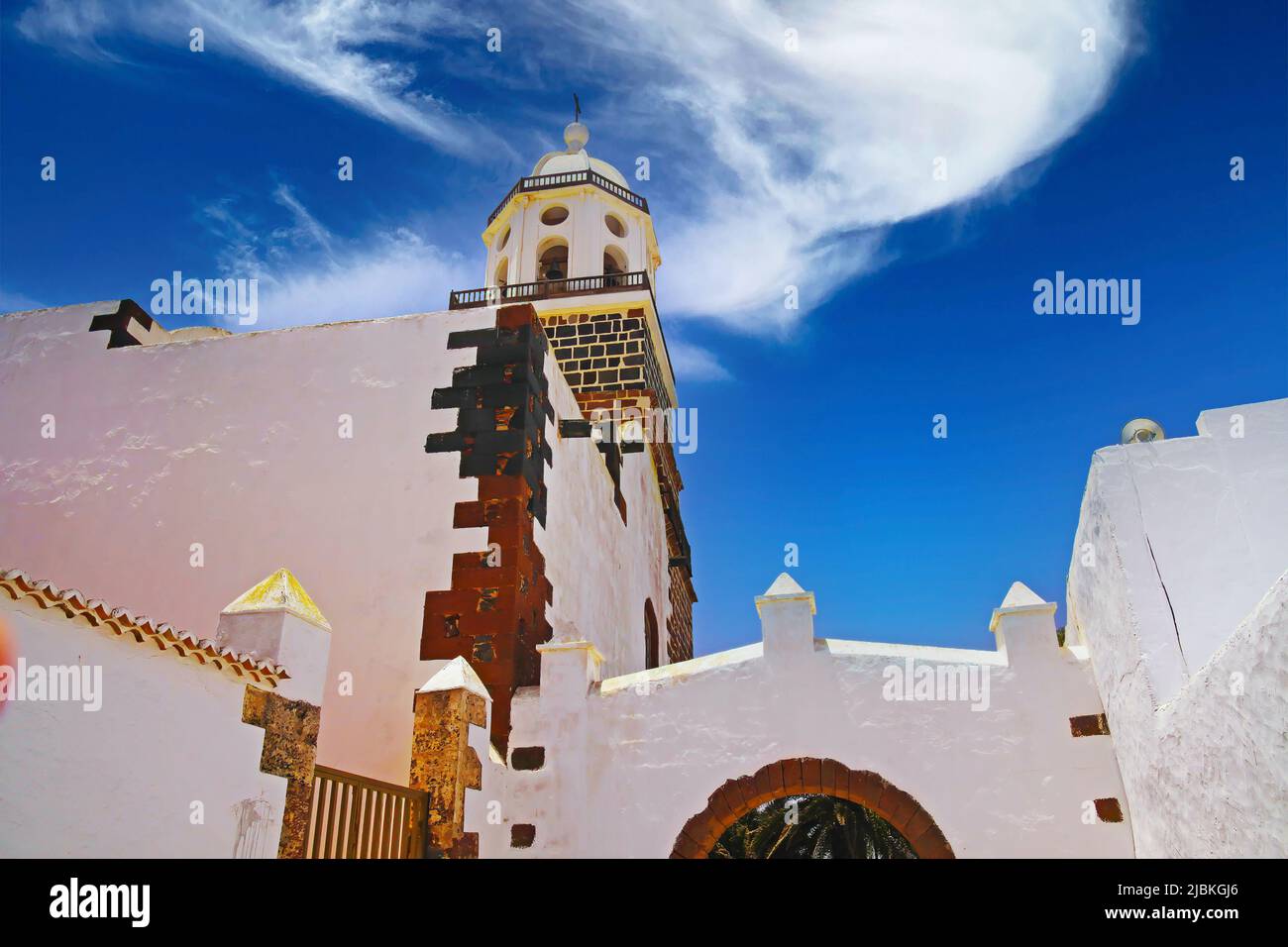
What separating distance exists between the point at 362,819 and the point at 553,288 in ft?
39.8

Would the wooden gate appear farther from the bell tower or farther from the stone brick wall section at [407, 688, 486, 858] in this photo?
the bell tower

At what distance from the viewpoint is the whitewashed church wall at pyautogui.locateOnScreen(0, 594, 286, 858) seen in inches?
149

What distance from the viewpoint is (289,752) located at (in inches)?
201

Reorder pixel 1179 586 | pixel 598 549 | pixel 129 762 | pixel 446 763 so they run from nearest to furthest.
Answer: pixel 129 762 → pixel 1179 586 → pixel 446 763 → pixel 598 549

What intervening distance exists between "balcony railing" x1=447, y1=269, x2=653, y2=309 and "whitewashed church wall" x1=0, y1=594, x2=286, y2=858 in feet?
40.2

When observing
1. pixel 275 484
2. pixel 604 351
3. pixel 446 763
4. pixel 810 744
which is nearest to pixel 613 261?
pixel 604 351

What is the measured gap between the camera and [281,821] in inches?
196

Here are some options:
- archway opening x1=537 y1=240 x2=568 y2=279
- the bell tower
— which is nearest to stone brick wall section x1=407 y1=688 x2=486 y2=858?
the bell tower

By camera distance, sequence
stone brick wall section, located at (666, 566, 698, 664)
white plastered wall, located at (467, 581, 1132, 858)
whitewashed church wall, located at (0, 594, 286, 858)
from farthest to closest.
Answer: stone brick wall section, located at (666, 566, 698, 664) < white plastered wall, located at (467, 581, 1132, 858) < whitewashed church wall, located at (0, 594, 286, 858)

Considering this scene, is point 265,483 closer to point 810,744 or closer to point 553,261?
point 810,744
